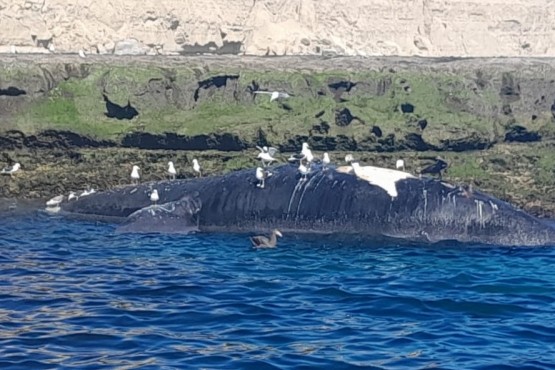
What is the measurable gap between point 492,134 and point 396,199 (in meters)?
6.52

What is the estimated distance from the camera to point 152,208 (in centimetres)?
1617

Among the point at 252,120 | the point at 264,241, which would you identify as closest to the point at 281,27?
the point at 252,120

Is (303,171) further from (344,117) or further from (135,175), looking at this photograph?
(344,117)

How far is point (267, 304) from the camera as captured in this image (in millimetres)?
10836

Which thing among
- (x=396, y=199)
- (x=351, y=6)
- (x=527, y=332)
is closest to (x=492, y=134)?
(x=396, y=199)

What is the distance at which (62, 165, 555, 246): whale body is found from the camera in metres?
14.5

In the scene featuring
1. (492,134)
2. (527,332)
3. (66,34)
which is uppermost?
→ (66,34)

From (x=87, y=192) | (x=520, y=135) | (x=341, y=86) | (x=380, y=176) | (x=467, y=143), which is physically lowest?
(x=87, y=192)

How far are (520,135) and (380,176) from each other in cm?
667

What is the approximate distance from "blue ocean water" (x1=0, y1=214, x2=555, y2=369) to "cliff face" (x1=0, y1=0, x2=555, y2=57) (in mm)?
42230

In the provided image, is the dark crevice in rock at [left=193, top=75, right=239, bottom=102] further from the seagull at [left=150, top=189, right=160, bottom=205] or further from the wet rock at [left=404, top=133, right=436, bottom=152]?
the seagull at [left=150, top=189, right=160, bottom=205]

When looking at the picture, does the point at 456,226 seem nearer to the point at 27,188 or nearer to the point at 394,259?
the point at 394,259

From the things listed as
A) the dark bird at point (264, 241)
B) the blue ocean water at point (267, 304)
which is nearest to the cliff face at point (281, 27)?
the dark bird at point (264, 241)

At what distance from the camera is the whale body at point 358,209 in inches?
571
